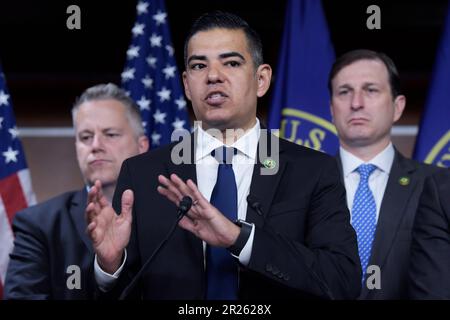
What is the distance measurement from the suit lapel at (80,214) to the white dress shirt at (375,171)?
3.54ft

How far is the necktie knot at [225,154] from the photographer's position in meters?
2.07

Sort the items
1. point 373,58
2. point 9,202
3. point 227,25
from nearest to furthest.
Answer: point 227,25 < point 373,58 < point 9,202

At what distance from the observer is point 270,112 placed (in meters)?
3.79

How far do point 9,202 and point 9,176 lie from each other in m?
0.13

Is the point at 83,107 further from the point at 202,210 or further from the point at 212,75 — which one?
the point at 202,210

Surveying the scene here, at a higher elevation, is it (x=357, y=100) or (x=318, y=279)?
(x=357, y=100)

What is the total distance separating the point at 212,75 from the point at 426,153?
1.90 m

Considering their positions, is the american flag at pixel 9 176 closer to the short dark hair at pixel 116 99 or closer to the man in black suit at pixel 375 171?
the short dark hair at pixel 116 99

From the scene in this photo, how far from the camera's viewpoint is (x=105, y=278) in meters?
1.91

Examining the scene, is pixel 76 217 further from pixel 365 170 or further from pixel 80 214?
pixel 365 170

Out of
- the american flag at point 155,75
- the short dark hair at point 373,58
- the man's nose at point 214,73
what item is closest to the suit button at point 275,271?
the man's nose at point 214,73

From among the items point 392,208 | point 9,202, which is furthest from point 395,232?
point 9,202

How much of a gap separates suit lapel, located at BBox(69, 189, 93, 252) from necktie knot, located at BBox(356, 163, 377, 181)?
114 centimetres

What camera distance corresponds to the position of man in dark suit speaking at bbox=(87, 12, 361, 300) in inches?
72.1
